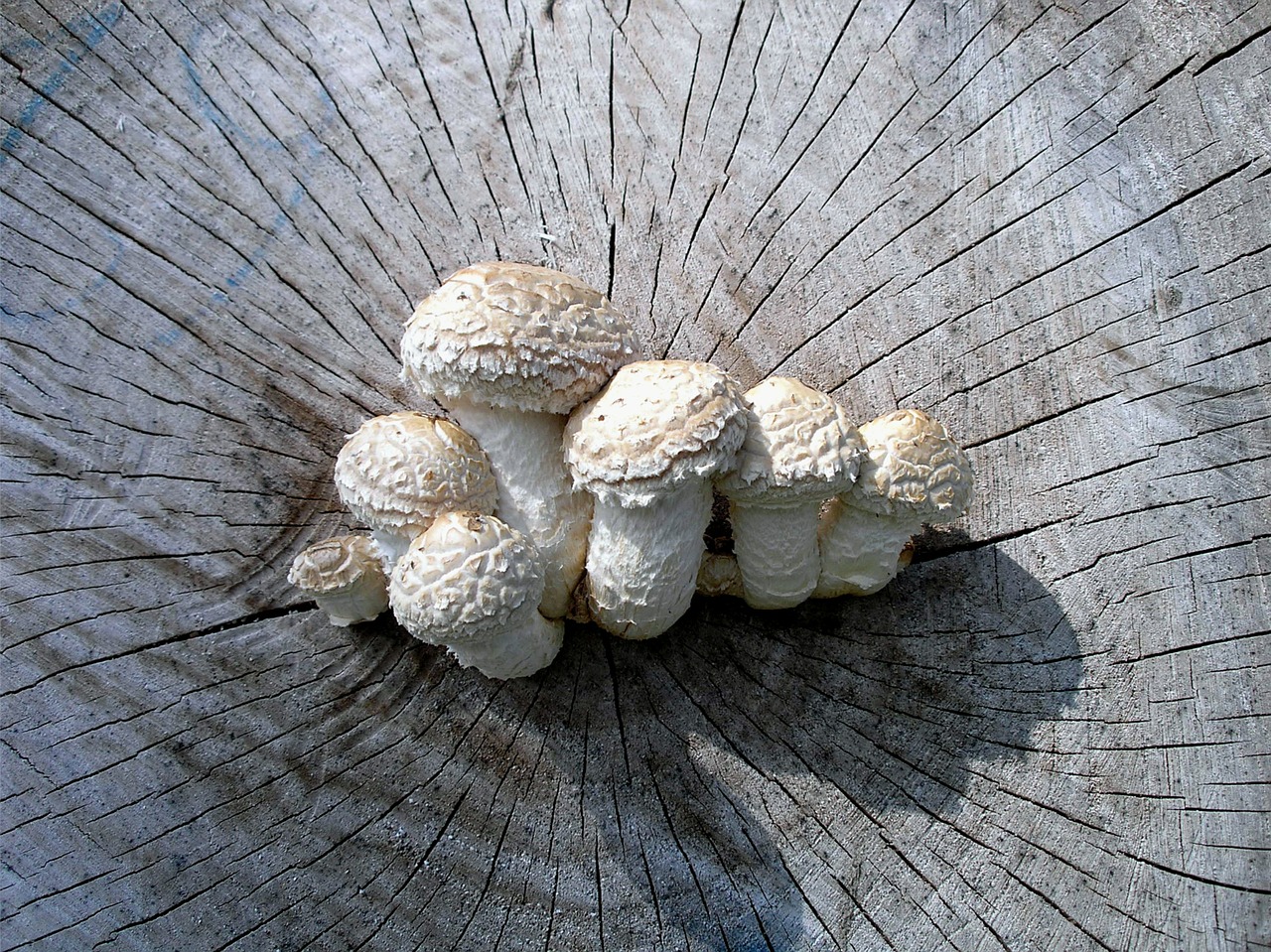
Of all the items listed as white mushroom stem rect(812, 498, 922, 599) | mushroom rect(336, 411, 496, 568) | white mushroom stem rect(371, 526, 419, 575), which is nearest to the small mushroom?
white mushroom stem rect(812, 498, 922, 599)

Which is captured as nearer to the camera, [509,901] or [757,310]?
[509,901]

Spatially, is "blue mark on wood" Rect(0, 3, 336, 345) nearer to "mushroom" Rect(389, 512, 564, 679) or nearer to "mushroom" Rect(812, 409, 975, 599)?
"mushroom" Rect(389, 512, 564, 679)

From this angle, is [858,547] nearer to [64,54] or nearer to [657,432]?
[657,432]

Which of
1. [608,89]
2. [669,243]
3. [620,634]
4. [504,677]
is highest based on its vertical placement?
[608,89]

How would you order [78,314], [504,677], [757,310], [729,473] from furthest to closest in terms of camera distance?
1. [757,310]
2. [78,314]
3. [504,677]
4. [729,473]

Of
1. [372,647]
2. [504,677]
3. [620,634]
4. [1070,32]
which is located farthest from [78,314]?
[1070,32]

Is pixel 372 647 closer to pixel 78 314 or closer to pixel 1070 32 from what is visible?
pixel 78 314

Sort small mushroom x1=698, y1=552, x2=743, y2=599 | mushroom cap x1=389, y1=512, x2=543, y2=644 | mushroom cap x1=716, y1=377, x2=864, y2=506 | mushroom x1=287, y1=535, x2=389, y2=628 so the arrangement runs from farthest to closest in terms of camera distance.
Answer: small mushroom x1=698, y1=552, x2=743, y2=599
mushroom x1=287, y1=535, x2=389, y2=628
mushroom cap x1=716, y1=377, x2=864, y2=506
mushroom cap x1=389, y1=512, x2=543, y2=644
